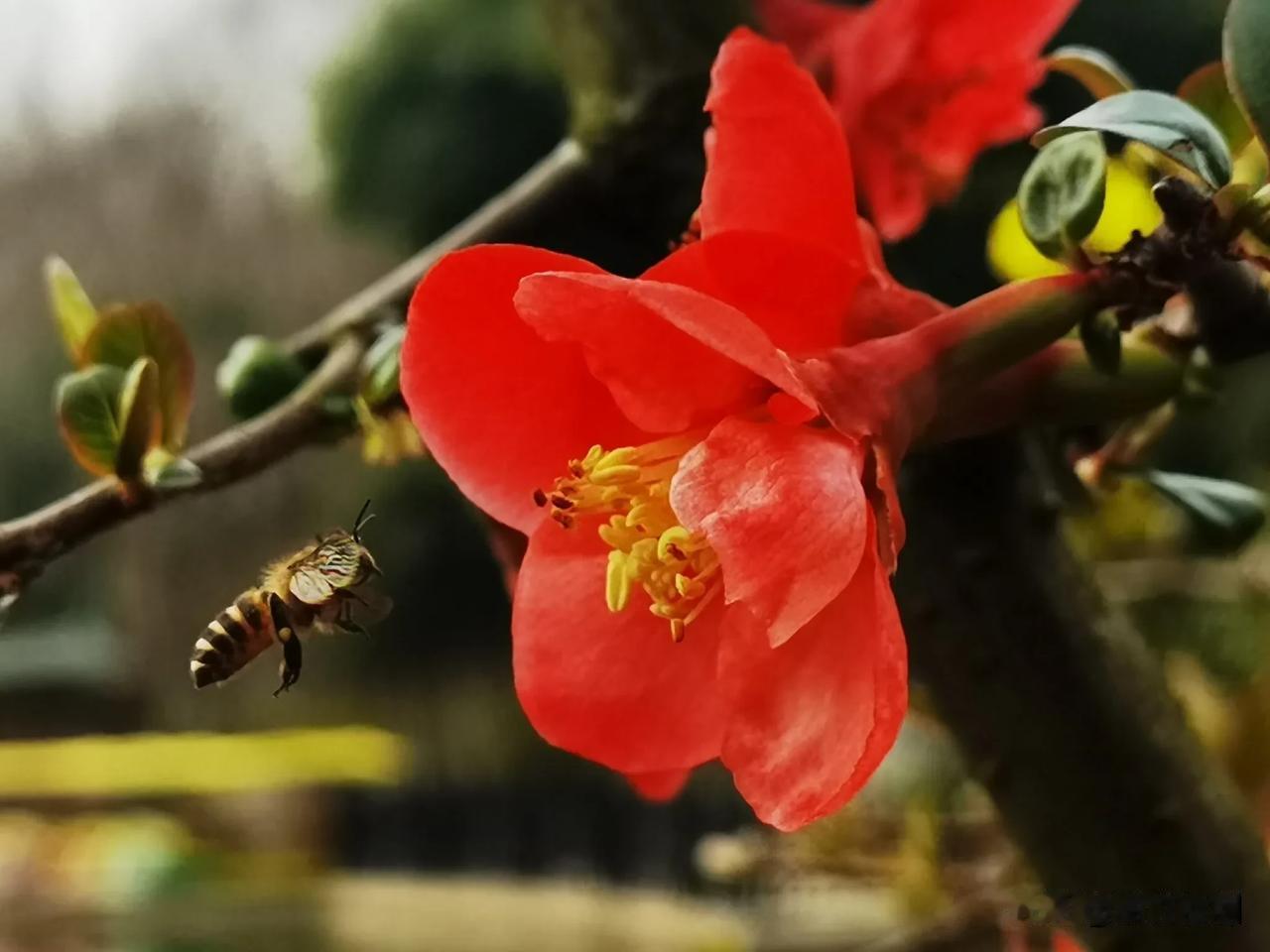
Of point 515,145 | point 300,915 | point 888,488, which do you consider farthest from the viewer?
point 515,145

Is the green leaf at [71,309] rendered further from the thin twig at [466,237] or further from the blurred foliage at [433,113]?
the blurred foliage at [433,113]

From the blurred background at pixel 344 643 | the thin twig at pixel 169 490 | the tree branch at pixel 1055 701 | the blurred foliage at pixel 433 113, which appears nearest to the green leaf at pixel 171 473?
the thin twig at pixel 169 490

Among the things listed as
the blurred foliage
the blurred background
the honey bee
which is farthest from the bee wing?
the blurred foliage

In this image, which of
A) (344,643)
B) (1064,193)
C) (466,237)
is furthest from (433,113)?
(1064,193)

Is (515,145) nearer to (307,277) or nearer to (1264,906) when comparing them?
(307,277)

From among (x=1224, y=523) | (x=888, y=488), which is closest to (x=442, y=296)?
(x=888, y=488)
